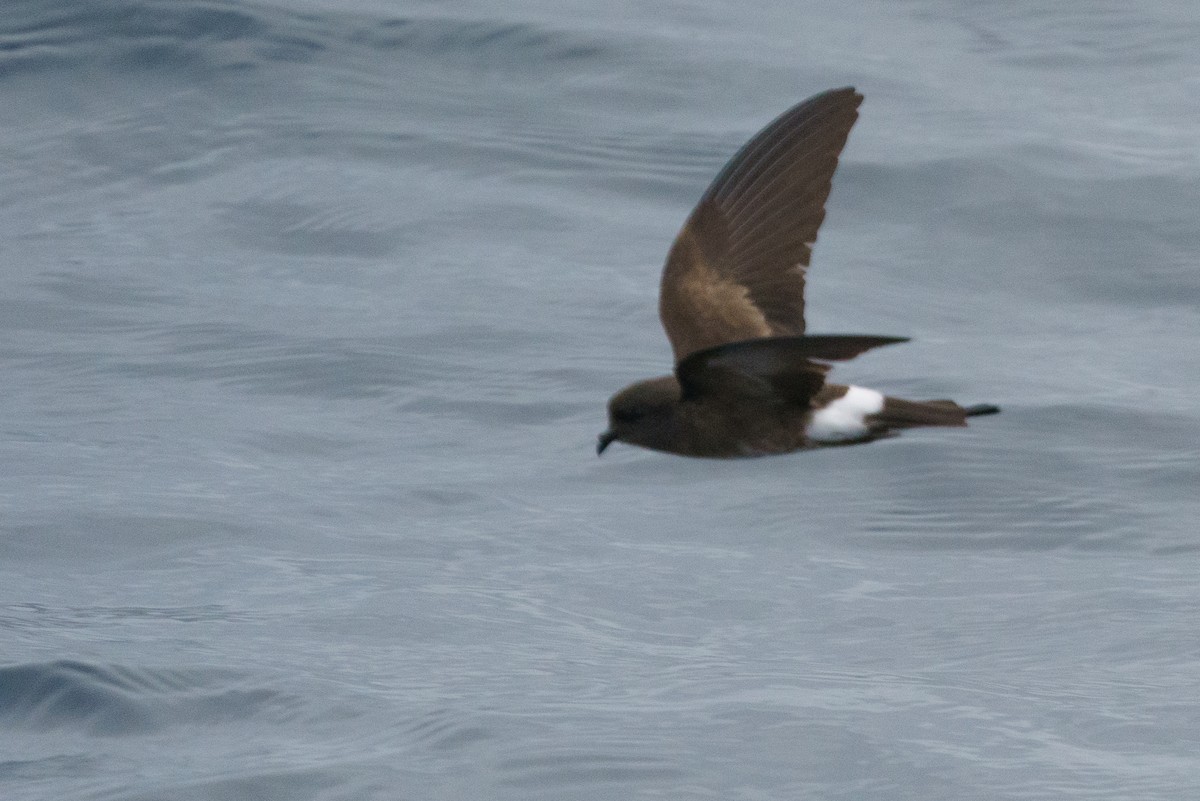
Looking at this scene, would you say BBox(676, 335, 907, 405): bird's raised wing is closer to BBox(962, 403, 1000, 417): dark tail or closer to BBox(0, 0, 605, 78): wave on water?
BBox(962, 403, 1000, 417): dark tail

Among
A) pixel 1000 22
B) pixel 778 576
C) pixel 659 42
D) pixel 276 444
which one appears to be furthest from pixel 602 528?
pixel 1000 22

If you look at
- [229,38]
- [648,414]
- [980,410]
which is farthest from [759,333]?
[229,38]

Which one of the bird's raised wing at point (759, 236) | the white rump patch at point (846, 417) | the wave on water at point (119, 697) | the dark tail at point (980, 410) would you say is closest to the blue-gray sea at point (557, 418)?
the wave on water at point (119, 697)

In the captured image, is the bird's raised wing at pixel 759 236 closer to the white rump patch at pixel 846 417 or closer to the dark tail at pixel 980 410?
the white rump patch at pixel 846 417

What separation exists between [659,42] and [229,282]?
12.4ft

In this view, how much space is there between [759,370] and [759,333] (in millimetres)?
660

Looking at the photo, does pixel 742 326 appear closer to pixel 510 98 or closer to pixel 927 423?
pixel 927 423

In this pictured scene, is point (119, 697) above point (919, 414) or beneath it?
beneath

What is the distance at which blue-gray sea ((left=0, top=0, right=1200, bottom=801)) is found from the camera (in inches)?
303

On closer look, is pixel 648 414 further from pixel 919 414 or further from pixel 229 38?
pixel 229 38

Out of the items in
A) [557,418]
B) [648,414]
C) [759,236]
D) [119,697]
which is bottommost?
[119,697]

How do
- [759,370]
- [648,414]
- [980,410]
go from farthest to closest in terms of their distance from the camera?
[648,414], [980,410], [759,370]

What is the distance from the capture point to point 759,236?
5766 millimetres

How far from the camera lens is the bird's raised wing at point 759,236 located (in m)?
5.59
